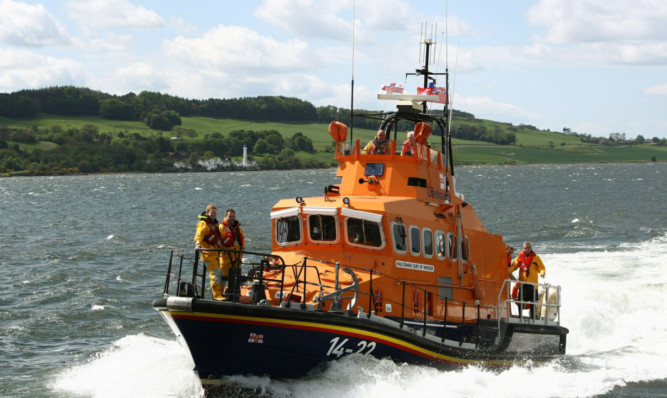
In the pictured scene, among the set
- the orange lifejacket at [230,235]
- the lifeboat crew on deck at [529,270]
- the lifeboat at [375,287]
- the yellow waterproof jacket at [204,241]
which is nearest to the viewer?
the lifeboat at [375,287]

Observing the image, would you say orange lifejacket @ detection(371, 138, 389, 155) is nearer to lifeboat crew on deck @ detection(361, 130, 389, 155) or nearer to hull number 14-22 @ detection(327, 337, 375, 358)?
lifeboat crew on deck @ detection(361, 130, 389, 155)

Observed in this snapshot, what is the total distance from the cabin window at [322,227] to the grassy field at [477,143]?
87.1 m

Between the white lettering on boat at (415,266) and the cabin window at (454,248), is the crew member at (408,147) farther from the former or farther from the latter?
the white lettering on boat at (415,266)

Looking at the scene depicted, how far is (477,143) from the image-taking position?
12562 centimetres

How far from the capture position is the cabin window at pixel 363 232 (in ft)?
42.8

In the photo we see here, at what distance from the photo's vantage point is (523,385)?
13.6m

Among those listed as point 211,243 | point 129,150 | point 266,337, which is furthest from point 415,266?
point 129,150

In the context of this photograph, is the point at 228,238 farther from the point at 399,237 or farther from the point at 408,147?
the point at 408,147

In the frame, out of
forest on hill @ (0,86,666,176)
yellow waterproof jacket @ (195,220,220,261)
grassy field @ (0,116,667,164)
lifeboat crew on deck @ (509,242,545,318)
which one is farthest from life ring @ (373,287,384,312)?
grassy field @ (0,116,667,164)

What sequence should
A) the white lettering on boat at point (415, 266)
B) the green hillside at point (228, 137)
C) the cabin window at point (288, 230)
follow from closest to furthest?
the white lettering on boat at point (415, 266), the cabin window at point (288, 230), the green hillside at point (228, 137)

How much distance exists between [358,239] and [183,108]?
447ft

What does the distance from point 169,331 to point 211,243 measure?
5.28m

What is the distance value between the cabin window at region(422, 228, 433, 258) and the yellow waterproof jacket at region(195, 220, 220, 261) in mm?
3542

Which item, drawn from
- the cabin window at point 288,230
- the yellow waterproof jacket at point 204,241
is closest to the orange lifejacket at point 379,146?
the cabin window at point 288,230
